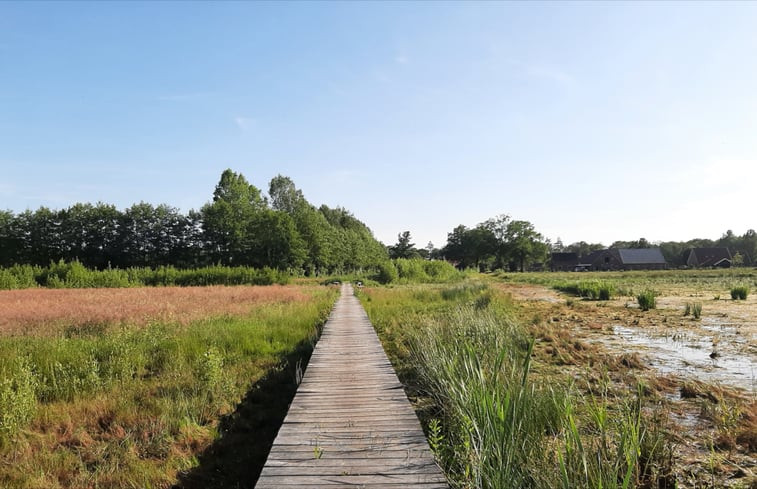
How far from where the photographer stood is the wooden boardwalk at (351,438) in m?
3.29

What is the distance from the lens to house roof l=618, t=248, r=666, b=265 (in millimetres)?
77625

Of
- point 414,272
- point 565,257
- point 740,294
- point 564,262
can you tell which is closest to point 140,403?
point 740,294

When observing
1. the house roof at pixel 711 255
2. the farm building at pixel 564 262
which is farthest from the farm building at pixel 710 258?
the farm building at pixel 564 262

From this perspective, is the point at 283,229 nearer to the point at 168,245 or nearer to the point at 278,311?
the point at 168,245

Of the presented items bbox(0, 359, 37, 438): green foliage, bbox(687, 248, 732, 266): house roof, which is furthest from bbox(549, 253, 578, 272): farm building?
bbox(0, 359, 37, 438): green foliage

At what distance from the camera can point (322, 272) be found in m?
57.4

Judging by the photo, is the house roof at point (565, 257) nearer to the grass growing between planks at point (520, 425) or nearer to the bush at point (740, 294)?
the bush at point (740, 294)

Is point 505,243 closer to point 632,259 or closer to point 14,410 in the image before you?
point 632,259

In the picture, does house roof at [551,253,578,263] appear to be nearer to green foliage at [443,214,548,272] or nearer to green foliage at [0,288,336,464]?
green foliage at [443,214,548,272]

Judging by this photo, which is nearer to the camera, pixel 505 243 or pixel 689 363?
pixel 689 363

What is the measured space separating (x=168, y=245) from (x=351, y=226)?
41.1 metres

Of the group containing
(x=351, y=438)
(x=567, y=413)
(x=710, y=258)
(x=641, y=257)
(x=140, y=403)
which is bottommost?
(x=140, y=403)

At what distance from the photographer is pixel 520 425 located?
10.4ft

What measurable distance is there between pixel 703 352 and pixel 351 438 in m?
9.05
